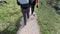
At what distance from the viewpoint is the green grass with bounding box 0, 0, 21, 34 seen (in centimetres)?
927

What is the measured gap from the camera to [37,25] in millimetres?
10078

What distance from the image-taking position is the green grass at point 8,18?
9.27m

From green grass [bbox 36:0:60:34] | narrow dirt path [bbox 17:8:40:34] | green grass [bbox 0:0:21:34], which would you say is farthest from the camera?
green grass [bbox 0:0:21:34]

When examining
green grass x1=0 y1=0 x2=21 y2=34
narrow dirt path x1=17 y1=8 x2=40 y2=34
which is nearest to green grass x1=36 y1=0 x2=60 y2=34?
narrow dirt path x1=17 y1=8 x2=40 y2=34

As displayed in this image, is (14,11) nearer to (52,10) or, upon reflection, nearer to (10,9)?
(10,9)

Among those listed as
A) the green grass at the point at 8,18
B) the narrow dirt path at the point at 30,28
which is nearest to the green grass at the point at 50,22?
the narrow dirt path at the point at 30,28

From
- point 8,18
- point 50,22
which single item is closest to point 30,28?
point 50,22

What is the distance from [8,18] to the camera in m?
11.0

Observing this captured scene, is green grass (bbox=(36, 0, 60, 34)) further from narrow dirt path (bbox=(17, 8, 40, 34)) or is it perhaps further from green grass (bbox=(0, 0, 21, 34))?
green grass (bbox=(0, 0, 21, 34))

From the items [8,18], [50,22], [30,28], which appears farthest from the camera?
[8,18]

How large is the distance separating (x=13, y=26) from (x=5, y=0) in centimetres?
567

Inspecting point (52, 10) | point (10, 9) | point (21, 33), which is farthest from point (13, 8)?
point (21, 33)

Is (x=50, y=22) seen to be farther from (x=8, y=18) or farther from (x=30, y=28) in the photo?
(x=8, y=18)

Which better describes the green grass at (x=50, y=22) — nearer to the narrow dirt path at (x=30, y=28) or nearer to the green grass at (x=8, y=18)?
the narrow dirt path at (x=30, y=28)
